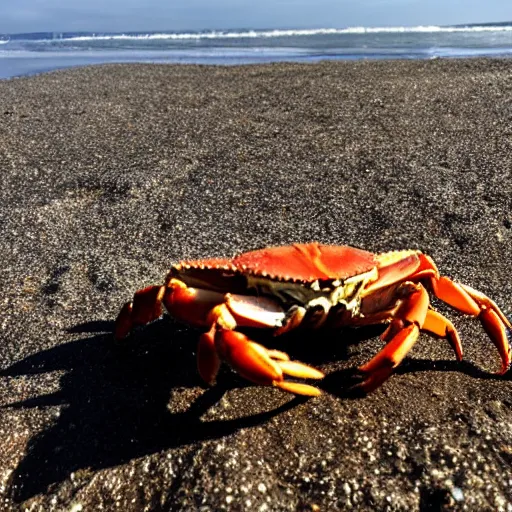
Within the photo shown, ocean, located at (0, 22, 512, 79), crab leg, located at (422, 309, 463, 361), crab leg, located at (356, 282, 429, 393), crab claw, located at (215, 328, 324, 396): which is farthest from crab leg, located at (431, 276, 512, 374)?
ocean, located at (0, 22, 512, 79)

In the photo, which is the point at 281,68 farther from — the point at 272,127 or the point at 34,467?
the point at 34,467

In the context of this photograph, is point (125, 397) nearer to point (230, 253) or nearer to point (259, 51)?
point (230, 253)

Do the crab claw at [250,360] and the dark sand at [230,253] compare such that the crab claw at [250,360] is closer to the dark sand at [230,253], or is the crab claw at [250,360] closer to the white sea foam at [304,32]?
the dark sand at [230,253]

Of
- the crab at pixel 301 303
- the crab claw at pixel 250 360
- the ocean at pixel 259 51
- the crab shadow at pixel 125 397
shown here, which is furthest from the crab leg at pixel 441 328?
the ocean at pixel 259 51

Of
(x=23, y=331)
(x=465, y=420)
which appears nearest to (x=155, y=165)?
(x=23, y=331)

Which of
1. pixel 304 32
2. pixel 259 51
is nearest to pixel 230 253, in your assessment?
pixel 259 51

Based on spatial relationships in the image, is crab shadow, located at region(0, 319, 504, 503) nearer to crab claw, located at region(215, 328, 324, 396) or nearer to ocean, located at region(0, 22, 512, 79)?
crab claw, located at region(215, 328, 324, 396)
